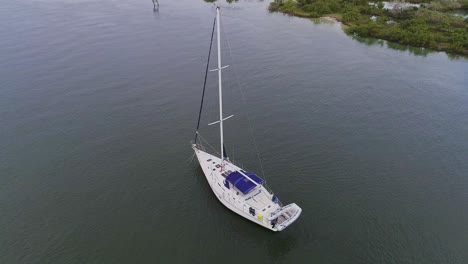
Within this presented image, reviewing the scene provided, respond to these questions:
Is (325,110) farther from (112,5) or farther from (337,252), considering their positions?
(112,5)

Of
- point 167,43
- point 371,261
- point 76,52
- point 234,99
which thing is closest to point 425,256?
point 371,261

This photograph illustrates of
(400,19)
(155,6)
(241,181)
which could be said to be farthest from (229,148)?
(155,6)

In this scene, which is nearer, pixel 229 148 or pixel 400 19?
pixel 229 148

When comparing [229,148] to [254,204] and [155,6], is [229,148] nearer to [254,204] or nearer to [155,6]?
[254,204]

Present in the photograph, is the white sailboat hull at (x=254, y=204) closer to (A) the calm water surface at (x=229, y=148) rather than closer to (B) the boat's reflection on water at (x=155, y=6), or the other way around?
(A) the calm water surface at (x=229, y=148)

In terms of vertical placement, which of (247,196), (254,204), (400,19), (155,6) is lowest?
(254,204)

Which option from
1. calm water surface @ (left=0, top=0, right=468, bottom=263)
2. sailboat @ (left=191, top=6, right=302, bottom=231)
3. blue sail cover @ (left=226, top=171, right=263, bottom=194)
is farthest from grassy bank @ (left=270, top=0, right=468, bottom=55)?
blue sail cover @ (left=226, top=171, right=263, bottom=194)
